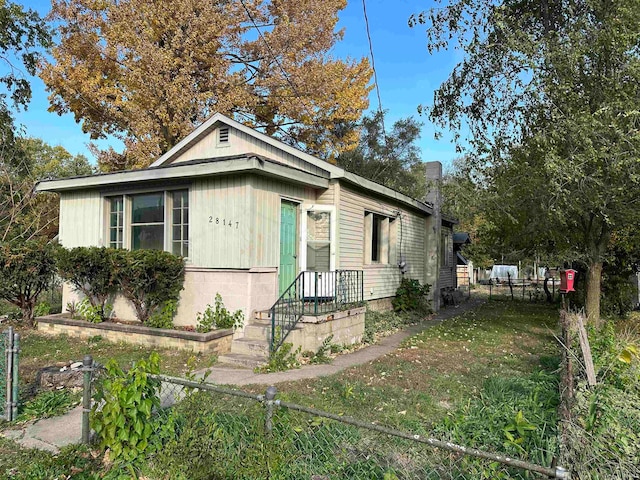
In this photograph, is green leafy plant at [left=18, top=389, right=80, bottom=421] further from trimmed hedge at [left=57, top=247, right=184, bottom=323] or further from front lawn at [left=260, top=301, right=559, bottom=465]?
trimmed hedge at [left=57, top=247, right=184, bottom=323]

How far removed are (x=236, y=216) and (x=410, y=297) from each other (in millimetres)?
6723

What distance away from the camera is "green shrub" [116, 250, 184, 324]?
25.9 ft

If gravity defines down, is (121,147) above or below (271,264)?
above

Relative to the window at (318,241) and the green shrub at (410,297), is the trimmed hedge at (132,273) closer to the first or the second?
the window at (318,241)

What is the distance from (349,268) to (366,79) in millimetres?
14028

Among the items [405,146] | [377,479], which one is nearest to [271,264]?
[377,479]

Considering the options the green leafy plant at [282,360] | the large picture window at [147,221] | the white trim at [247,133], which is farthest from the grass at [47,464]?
the white trim at [247,133]

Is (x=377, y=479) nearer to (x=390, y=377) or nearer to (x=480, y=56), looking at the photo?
(x=390, y=377)

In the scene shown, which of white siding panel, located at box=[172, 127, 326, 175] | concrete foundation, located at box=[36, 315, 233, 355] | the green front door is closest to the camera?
concrete foundation, located at box=[36, 315, 233, 355]

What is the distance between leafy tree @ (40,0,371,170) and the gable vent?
6.11 meters

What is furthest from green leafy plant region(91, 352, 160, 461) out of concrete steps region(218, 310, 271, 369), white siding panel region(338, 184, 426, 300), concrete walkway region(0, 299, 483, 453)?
white siding panel region(338, 184, 426, 300)

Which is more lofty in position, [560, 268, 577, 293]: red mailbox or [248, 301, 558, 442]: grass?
[560, 268, 577, 293]: red mailbox

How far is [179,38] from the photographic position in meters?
16.5

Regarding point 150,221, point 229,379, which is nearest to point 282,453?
point 229,379
